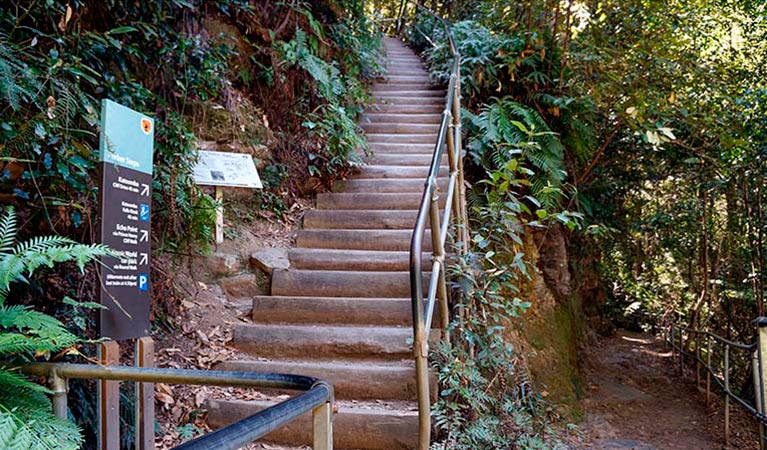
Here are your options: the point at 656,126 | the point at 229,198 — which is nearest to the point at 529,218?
the point at 656,126

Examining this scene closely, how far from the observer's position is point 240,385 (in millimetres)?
1315

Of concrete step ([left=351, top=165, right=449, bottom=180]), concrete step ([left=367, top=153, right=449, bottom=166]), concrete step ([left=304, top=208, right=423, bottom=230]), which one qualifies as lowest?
concrete step ([left=304, top=208, right=423, bottom=230])

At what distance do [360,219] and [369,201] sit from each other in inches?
12.9

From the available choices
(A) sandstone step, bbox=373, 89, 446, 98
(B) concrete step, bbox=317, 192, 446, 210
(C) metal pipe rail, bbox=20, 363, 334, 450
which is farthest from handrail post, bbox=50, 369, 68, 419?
(A) sandstone step, bbox=373, 89, 446, 98

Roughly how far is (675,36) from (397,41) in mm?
9340

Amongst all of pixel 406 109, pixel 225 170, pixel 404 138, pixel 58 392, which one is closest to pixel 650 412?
pixel 404 138

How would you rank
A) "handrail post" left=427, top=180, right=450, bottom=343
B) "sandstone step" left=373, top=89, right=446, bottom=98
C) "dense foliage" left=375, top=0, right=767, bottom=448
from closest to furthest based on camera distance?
"handrail post" left=427, top=180, right=450, bottom=343 < "dense foliage" left=375, top=0, right=767, bottom=448 < "sandstone step" left=373, top=89, right=446, bottom=98

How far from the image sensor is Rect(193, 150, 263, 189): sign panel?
157 inches

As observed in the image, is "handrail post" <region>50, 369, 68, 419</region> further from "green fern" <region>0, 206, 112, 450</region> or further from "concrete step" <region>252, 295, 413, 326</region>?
"concrete step" <region>252, 295, 413, 326</region>

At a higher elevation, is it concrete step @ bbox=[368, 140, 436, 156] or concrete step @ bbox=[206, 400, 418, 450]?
concrete step @ bbox=[368, 140, 436, 156]

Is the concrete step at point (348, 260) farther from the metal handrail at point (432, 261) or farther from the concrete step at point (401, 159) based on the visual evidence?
the concrete step at point (401, 159)

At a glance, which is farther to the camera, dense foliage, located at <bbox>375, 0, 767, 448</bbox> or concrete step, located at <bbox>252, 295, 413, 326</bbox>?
dense foliage, located at <bbox>375, 0, 767, 448</bbox>

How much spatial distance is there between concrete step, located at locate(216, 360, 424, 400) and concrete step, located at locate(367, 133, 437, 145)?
368cm

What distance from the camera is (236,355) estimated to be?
11.2ft
